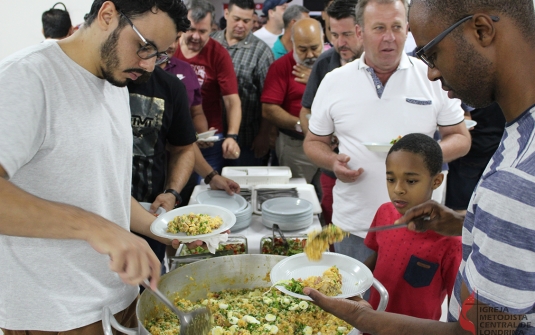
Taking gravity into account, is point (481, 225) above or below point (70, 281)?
above

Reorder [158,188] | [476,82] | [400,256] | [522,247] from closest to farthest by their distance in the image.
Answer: [522,247]
[476,82]
[400,256]
[158,188]

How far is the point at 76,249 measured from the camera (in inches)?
48.3

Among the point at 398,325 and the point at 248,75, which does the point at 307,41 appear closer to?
the point at 248,75

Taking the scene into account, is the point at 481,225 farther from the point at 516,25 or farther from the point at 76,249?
the point at 76,249

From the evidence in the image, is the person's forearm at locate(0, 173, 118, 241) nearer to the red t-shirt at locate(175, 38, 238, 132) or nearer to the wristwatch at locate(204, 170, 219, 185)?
the wristwatch at locate(204, 170, 219, 185)

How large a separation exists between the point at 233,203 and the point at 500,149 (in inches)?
61.7

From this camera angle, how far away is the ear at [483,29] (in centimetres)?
83

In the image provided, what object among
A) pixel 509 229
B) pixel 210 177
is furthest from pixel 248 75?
pixel 509 229

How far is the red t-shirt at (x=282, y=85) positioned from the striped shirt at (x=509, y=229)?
2.83m

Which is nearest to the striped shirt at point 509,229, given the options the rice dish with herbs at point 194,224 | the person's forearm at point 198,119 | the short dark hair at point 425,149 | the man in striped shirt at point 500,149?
the man in striped shirt at point 500,149

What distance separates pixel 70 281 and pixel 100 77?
22.7 inches

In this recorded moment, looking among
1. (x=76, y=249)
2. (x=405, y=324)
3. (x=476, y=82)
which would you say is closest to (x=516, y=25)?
(x=476, y=82)

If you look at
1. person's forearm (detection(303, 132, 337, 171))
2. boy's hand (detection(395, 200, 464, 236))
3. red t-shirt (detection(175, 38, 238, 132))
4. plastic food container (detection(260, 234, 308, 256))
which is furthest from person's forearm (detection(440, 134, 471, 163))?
red t-shirt (detection(175, 38, 238, 132))

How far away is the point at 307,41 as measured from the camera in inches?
137
